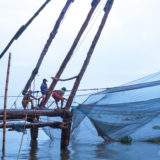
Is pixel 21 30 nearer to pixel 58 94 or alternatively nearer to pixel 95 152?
pixel 58 94

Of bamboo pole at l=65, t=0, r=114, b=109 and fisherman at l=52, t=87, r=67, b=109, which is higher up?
bamboo pole at l=65, t=0, r=114, b=109

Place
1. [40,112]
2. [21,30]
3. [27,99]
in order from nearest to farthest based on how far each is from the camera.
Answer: [40,112] < [21,30] < [27,99]

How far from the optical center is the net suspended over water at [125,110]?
8.91 metres

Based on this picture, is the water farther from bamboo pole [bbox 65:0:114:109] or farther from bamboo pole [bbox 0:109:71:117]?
bamboo pole [bbox 65:0:114:109]

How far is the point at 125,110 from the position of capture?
31.1 feet

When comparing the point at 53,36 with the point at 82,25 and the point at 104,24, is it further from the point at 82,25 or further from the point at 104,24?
the point at 104,24

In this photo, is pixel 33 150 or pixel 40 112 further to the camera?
pixel 33 150

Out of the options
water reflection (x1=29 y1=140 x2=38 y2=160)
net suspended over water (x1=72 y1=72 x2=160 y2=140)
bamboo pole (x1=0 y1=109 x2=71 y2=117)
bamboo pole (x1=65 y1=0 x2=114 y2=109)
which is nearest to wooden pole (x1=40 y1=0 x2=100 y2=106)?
bamboo pole (x1=65 y1=0 x2=114 y2=109)

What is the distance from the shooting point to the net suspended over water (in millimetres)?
8906

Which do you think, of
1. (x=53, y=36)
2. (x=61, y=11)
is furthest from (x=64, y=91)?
(x=61, y=11)

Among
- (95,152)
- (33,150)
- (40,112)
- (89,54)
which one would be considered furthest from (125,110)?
(33,150)

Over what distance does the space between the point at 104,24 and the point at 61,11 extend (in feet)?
6.51

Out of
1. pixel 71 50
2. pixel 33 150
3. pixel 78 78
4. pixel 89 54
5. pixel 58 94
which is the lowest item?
pixel 33 150

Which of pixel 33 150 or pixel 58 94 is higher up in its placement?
pixel 58 94
